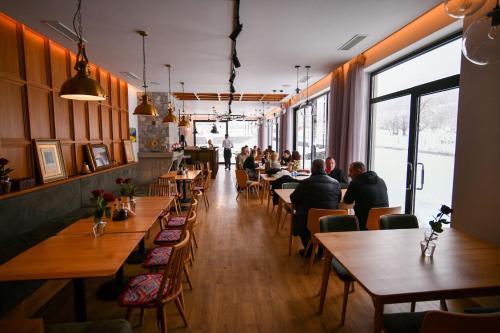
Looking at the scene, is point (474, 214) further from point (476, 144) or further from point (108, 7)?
point (108, 7)

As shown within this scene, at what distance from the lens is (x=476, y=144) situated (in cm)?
267

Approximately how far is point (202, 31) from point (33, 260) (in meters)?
3.18

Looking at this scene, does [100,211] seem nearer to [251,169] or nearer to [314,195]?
[314,195]

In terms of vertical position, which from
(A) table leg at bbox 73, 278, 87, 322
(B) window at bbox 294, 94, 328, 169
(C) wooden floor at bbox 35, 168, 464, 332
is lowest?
(C) wooden floor at bbox 35, 168, 464, 332

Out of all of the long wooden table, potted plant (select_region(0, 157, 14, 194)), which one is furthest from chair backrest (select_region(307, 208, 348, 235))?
potted plant (select_region(0, 157, 14, 194))

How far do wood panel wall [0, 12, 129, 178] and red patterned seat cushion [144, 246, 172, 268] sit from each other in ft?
7.67

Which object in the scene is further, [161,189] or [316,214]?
[161,189]

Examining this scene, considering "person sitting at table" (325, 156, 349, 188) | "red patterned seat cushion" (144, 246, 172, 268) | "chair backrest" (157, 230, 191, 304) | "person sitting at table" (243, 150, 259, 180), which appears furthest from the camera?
"person sitting at table" (243, 150, 259, 180)

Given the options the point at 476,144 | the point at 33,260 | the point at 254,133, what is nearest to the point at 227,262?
the point at 33,260

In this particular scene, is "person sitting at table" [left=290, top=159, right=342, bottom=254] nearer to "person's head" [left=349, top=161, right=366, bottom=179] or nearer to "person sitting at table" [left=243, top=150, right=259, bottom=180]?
"person's head" [left=349, top=161, right=366, bottom=179]

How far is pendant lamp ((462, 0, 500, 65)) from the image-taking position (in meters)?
1.55

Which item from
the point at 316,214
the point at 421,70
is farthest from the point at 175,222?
the point at 421,70

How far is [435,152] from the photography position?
366 cm

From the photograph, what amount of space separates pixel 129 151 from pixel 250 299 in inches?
229
